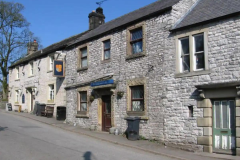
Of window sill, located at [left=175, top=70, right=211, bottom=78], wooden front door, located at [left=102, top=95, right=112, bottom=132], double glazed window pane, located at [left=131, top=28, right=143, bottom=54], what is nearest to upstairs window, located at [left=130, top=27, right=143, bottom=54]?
double glazed window pane, located at [left=131, top=28, right=143, bottom=54]

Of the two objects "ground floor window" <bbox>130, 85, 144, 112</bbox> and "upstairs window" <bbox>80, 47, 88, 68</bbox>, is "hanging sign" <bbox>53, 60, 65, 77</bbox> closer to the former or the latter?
"upstairs window" <bbox>80, 47, 88, 68</bbox>

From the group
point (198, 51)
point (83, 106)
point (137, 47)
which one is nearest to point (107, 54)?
point (137, 47)

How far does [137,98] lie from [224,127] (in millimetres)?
4902

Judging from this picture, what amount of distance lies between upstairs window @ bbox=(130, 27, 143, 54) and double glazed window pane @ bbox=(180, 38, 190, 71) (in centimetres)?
261

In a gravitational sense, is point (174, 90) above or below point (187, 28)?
below

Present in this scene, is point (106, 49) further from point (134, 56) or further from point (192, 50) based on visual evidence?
point (192, 50)

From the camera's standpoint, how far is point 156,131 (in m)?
12.9

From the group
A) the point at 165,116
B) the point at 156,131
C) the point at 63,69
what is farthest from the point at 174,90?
the point at 63,69

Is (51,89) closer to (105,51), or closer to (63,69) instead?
(63,69)

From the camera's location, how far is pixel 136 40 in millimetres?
14633

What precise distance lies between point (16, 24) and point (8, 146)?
3195 cm

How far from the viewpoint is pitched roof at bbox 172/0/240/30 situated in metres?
11.0

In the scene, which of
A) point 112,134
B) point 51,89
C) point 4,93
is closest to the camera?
point 112,134

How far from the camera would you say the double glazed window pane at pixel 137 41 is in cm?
1445
